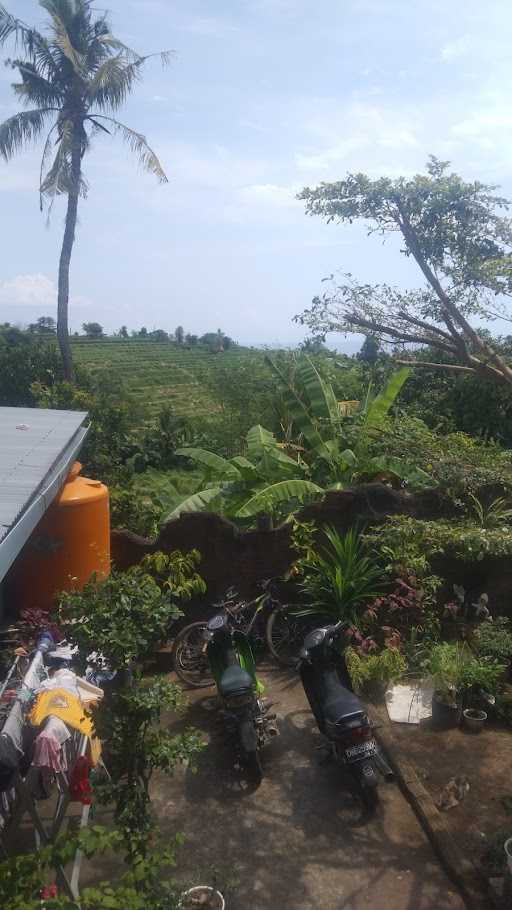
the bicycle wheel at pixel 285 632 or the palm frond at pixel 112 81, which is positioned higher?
the palm frond at pixel 112 81

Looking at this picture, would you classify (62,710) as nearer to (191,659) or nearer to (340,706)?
(340,706)

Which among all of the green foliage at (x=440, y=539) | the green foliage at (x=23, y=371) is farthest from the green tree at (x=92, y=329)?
the green foliage at (x=440, y=539)

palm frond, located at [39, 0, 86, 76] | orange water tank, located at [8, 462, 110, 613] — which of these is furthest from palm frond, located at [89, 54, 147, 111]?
orange water tank, located at [8, 462, 110, 613]

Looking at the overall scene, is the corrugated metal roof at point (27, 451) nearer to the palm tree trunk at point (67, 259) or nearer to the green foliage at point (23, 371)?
the palm tree trunk at point (67, 259)

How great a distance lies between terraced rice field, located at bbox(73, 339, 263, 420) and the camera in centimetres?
2481

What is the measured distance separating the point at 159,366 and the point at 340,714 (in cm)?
2738

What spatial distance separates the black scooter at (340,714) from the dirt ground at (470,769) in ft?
1.53

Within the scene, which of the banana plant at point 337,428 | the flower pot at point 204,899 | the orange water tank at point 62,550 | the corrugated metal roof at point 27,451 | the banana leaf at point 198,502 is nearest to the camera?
the flower pot at point 204,899

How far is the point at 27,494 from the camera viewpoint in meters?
4.24

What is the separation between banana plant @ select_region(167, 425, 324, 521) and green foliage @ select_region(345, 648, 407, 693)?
2713 mm

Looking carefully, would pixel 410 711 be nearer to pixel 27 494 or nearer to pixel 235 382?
pixel 27 494

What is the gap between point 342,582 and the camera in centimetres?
728

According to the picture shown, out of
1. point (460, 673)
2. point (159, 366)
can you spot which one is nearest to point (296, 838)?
point (460, 673)

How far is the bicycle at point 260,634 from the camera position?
700 centimetres
